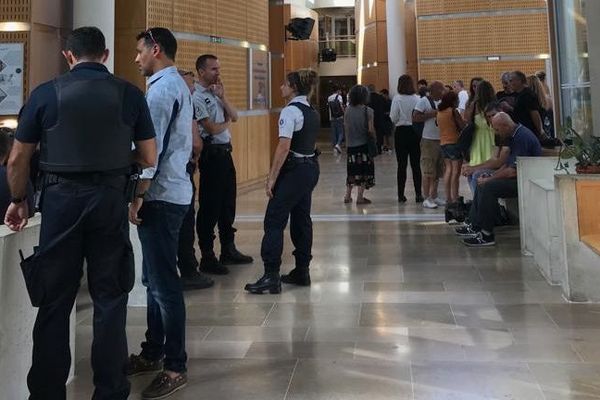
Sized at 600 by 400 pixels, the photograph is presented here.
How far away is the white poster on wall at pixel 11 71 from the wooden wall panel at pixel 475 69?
11.5 metres

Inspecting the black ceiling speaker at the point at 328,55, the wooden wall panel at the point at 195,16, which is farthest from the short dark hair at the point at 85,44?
the black ceiling speaker at the point at 328,55

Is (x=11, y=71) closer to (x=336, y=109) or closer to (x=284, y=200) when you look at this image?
(x=284, y=200)

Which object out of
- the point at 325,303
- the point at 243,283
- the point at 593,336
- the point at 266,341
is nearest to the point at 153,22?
the point at 243,283

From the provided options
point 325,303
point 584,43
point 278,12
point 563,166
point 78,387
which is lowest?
point 78,387

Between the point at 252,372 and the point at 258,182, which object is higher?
the point at 258,182

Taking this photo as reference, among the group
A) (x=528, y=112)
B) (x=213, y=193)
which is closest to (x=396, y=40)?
(x=528, y=112)

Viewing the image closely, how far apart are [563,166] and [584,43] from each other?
2458 mm

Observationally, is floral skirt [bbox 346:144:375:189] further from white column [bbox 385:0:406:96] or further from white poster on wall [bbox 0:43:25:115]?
white column [bbox 385:0:406:96]

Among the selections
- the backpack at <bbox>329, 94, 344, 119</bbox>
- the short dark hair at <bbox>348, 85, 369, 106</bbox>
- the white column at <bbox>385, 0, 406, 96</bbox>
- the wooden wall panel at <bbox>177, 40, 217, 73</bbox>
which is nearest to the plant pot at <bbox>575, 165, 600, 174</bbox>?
the short dark hair at <bbox>348, 85, 369, 106</bbox>

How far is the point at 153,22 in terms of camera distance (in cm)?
720

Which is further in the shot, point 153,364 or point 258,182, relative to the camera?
point 258,182

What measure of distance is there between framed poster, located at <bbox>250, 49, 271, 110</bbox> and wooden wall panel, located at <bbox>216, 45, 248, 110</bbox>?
0.57ft

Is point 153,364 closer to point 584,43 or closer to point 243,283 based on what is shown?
point 243,283

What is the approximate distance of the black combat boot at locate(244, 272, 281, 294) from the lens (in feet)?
14.0
